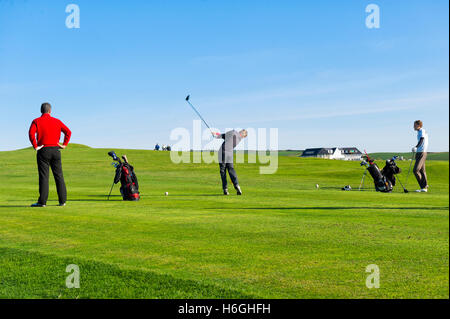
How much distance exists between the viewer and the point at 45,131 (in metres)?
15.8

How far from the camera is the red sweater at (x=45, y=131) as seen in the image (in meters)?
15.7

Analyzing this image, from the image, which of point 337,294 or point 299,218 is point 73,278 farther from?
point 299,218

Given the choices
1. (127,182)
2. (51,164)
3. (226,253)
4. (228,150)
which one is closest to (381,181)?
(228,150)

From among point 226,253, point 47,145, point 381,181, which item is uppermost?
point 47,145

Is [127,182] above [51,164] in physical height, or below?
below

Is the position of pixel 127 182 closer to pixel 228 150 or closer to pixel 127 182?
pixel 127 182

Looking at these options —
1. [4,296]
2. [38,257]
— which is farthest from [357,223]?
[4,296]

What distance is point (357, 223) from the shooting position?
10922 millimetres

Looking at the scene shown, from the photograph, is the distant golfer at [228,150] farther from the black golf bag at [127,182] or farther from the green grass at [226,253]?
the green grass at [226,253]

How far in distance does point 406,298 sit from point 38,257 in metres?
5.29

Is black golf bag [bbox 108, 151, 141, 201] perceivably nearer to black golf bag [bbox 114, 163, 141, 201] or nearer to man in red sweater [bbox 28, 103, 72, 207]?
black golf bag [bbox 114, 163, 141, 201]

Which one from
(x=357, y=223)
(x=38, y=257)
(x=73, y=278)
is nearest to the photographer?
(x=73, y=278)

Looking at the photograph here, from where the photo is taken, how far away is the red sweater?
1570 cm
